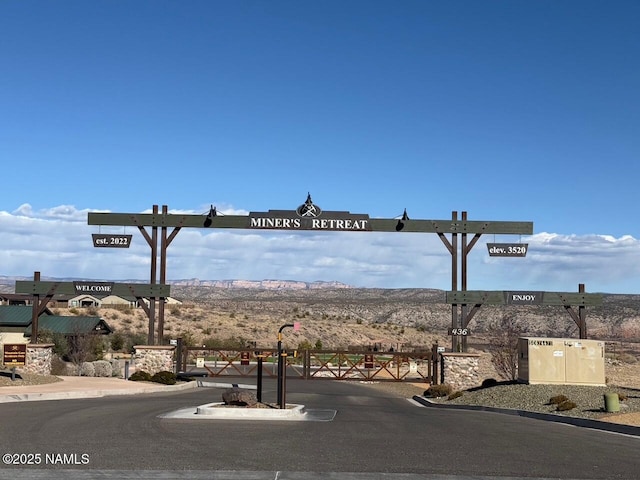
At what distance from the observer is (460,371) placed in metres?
34.2

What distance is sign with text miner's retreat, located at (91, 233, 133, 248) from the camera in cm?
3422

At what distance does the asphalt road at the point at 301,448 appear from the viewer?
467 inches

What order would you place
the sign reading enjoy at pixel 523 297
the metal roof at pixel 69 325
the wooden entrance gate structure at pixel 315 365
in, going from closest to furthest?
1. the sign reading enjoy at pixel 523 297
2. the wooden entrance gate structure at pixel 315 365
3. the metal roof at pixel 69 325

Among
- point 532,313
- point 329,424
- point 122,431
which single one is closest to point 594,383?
point 329,424

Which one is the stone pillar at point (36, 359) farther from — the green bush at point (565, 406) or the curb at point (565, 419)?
the green bush at point (565, 406)

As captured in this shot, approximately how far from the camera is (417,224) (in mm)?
34375

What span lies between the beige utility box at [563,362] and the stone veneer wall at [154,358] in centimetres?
1618

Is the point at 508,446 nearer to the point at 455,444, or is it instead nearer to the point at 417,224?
the point at 455,444

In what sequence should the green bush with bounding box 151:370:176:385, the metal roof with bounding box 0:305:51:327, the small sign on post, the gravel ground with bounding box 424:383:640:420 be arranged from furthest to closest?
the metal roof with bounding box 0:305:51:327
the small sign on post
the green bush with bounding box 151:370:176:385
the gravel ground with bounding box 424:383:640:420

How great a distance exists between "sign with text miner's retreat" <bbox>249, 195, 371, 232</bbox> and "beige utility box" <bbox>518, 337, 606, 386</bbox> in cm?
922

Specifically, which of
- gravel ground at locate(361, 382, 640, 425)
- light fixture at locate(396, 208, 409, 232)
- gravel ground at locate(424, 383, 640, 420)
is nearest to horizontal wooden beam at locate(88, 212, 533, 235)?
light fixture at locate(396, 208, 409, 232)

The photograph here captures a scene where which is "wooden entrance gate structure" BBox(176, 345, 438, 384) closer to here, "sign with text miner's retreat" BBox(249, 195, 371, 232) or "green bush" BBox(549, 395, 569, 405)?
"sign with text miner's retreat" BBox(249, 195, 371, 232)

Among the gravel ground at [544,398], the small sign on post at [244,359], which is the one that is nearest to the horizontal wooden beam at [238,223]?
the gravel ground at [544,398]

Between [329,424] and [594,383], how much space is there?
15.3 m
